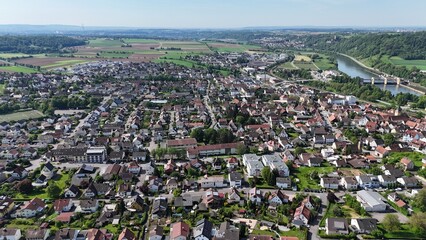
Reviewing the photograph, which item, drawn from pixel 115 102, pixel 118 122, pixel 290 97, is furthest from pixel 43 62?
pixel 290 97

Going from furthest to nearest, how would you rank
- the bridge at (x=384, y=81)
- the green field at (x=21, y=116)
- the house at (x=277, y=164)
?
the bridge at (x=384, y=81), the green field at (x=21, y=116), the house at (x=277, y=164)

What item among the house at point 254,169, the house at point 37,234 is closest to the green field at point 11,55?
the house at point 37,234

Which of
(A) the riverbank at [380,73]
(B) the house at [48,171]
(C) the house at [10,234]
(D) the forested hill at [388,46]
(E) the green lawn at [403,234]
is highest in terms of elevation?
(D) the forested hill at [388,46]

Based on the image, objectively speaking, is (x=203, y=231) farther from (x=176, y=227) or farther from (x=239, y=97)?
Result: (x=239, y=97)

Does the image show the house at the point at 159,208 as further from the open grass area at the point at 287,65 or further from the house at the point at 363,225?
the open grass area at the point at 287,65

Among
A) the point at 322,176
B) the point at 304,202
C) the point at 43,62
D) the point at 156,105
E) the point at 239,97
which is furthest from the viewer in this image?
the point at 43,62

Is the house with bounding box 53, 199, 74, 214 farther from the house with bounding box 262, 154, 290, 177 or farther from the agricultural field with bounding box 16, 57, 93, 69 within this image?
the agricultural field with bounding box 16, 57, 93, 69
